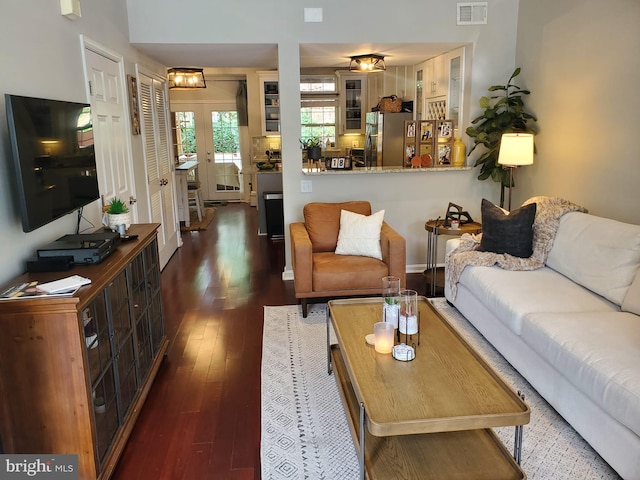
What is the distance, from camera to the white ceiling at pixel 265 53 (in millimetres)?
4676

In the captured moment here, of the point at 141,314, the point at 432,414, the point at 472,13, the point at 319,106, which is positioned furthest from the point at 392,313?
the point at 319,106

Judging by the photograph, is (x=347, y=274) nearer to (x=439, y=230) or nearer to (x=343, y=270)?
(x=343, y=270)

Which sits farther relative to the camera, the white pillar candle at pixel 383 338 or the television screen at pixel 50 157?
the white pillar candle at pixel 383 338

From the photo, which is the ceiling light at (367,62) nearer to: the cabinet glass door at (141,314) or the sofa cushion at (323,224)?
the sofa cushion at (323,224)

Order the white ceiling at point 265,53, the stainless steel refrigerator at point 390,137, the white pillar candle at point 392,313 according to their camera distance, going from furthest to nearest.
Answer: the stainless steel refrigerator at point 390,137 → the white ceiling at point 265,53 → the white pillar candle at point 392,313

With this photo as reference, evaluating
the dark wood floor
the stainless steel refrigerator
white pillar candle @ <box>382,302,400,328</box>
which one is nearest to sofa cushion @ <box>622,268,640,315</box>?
white pillar candle @ <box>382,302,400,328</box>

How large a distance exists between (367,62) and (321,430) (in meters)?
3.98

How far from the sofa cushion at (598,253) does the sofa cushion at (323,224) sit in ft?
5.47

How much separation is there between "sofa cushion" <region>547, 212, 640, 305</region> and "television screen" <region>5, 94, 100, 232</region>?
3.10 m

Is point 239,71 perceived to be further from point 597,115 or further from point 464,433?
point 464,433

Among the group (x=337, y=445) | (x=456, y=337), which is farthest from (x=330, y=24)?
(x=337, y=445)

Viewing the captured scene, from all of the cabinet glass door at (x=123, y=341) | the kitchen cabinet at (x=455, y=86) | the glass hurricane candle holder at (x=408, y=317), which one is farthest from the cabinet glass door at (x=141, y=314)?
the kitchen cabinet at (x=455, y=86)

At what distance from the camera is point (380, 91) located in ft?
25.5

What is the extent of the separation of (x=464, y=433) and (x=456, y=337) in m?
0.51
